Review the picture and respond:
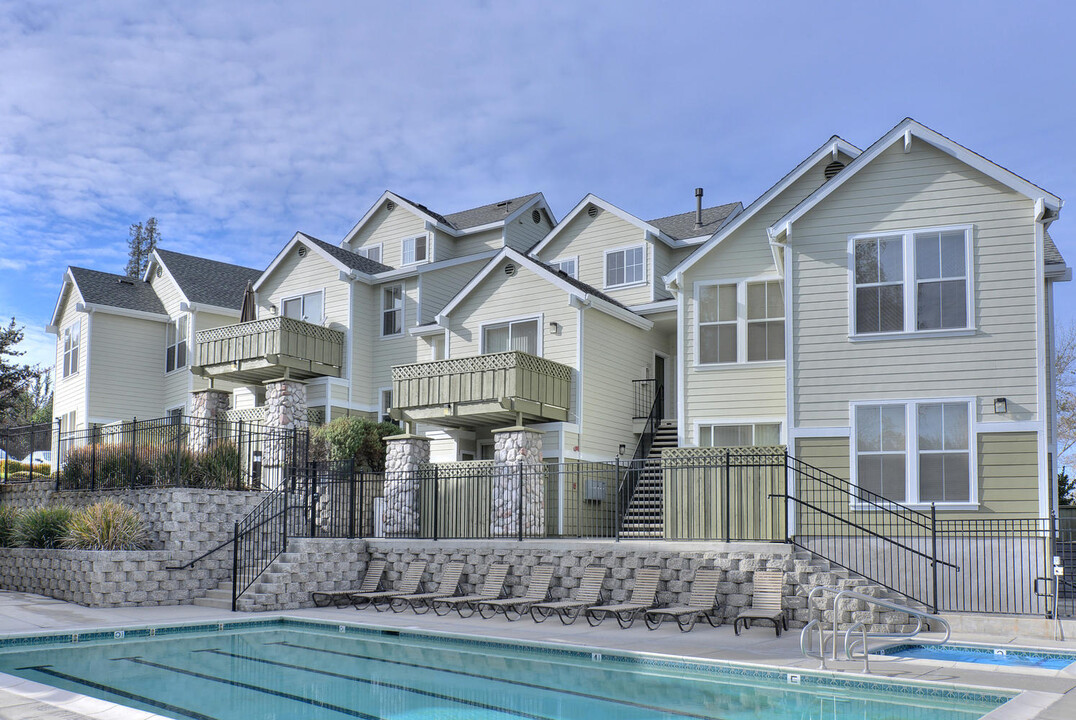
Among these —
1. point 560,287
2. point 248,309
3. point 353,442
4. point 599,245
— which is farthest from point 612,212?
point 248,309

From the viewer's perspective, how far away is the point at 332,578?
1897cm

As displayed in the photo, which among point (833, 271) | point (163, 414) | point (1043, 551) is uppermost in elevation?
point (833, 271)

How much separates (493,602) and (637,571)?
2.58 metres

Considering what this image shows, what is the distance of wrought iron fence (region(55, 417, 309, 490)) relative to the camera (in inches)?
810

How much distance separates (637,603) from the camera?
51.1 feet

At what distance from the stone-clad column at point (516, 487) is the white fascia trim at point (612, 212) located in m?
8.18

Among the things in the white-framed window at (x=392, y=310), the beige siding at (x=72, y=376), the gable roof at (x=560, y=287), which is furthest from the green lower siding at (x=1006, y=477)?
the beige siding at (x=72, y=376)

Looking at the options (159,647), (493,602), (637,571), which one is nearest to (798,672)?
(637,571)

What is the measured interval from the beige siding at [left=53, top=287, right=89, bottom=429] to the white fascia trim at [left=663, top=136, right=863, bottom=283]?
22584 millimetres

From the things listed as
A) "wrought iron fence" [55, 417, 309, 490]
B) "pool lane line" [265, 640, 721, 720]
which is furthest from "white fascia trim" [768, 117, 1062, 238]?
"wrought iron fence" [55, 417, 309, 490]

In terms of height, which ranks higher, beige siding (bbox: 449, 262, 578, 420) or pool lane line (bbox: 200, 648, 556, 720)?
beige siding (bbox: 449, 262, 578, 420)

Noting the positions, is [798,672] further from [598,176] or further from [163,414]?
[163,414]

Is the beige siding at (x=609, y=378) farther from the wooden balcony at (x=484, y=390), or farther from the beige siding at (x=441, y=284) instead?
the beige siding at (x=441, y=284)

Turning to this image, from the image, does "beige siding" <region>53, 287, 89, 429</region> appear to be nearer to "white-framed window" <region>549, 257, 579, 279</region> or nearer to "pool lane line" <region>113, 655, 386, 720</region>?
"white-framed window" <region>549, 257, 579, 279</region>
